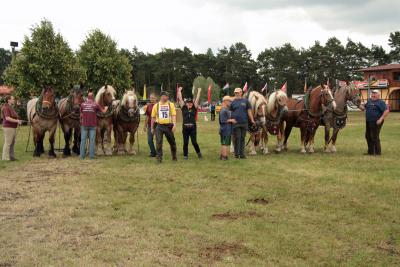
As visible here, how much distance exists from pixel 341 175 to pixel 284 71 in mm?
74641

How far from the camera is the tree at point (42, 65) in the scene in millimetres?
29141

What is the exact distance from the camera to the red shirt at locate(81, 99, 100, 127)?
460 inches

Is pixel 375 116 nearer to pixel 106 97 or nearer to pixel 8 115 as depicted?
pixel 106 97

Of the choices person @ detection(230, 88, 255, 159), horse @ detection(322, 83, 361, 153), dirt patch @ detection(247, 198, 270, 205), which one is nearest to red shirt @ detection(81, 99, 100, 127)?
person @ detection(230, 88, 255, 159)

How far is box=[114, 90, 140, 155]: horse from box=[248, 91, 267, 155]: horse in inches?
130

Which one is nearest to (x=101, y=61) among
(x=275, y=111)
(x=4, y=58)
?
(x=275, y=111)

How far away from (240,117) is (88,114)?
4.14 metres

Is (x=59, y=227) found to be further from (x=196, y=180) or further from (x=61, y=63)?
(x=61, y=63)

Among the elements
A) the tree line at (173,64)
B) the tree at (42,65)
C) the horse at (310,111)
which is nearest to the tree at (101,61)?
the tree line at (173,64)

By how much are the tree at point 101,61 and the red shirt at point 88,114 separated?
960 inches

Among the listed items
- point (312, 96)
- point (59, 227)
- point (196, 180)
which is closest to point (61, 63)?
point (312, 96)

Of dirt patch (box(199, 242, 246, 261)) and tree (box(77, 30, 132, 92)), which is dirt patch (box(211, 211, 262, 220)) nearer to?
dirt patch (box(199, 242, 246, 261))

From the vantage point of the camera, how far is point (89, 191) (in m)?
7.79

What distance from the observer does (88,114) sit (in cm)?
1170
